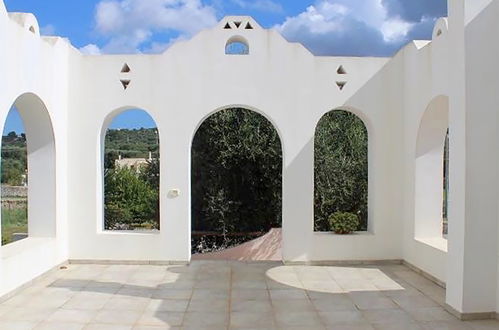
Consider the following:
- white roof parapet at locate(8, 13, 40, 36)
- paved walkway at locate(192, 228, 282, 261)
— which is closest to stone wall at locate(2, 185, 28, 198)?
paved walkway at locate(192, 228, 282, 261)

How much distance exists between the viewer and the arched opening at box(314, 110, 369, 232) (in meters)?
14.5

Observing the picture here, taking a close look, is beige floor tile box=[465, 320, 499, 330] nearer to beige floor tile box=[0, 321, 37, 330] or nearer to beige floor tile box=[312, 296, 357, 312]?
beige floor tile box=[312, 296, 357, 312]

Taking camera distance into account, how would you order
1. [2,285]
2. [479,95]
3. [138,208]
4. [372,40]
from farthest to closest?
1. [138,208]
2. [372,40]
3. [2,285]
4. [479,95]

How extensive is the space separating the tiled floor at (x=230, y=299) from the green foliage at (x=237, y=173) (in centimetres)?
551

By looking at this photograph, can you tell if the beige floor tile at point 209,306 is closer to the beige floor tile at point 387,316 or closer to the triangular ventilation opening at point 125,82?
the beige floor tile at point 387,316

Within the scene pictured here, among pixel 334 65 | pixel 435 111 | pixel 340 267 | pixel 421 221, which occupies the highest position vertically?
pixel 334 65

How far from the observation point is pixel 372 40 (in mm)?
17625

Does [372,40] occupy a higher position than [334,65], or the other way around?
[372,40]

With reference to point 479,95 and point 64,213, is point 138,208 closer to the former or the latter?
point 64,213

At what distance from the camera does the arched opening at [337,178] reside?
1446 centimetres

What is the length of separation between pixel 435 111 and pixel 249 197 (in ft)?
25.1

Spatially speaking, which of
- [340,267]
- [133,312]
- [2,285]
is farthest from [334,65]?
[2,285]

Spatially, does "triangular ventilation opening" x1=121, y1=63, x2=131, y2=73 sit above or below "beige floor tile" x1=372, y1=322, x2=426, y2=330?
above

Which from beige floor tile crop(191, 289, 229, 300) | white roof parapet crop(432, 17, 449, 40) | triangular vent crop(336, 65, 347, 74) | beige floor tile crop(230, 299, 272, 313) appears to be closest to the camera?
beige floor tile crop(230, 299, 272, 313)
